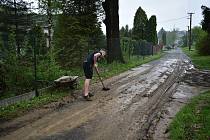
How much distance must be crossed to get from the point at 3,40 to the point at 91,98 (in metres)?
3.49

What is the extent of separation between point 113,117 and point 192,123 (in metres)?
2.05

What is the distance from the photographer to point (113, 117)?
9.19m

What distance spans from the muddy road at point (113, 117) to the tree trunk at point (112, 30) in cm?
1137

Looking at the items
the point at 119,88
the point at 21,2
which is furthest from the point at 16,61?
the point at 21,2

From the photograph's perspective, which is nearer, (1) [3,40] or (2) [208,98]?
(1) [3,40]

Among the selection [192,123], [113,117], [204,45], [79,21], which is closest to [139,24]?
[204,45]

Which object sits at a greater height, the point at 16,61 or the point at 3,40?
the point at 3,40

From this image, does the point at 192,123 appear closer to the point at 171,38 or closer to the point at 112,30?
the point at 112,30

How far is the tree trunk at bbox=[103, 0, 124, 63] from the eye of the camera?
994 inches

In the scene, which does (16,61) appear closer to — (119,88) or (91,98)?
(91,98)

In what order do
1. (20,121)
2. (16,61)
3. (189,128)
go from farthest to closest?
(16,61) < (20,121) < (189,128)

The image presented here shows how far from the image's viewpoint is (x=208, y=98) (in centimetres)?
1217

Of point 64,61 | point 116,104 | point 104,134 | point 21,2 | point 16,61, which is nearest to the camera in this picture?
point 104,134

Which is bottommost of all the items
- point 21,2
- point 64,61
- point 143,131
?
point 143,131
